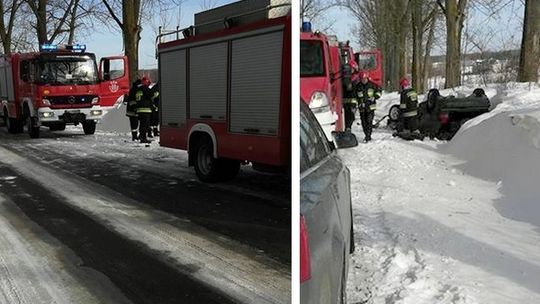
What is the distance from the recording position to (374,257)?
2.90 m

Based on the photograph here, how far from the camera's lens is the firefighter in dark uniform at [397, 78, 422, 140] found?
7918mm

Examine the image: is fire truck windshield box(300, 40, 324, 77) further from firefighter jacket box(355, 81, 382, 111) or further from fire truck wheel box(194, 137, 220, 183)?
firefighter jacket box(355, 81, 382, 111)

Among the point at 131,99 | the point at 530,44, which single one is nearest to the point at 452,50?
the point at 530,44

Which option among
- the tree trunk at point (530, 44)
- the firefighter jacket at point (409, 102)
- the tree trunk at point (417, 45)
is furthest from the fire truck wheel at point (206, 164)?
the tree trunk at point (530, 44)

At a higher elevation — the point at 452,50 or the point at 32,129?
the point at 452,50

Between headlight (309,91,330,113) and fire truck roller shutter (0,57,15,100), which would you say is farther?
fire truck roller shutter (0,57,15,100)

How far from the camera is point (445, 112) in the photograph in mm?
8156

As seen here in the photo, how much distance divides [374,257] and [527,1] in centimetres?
780

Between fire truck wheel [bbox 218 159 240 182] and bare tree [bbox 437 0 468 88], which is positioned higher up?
bare tree [bbox 437 0 468 88]

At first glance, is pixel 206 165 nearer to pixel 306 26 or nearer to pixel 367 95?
pixel 306 26

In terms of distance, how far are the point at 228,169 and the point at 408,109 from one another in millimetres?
7092

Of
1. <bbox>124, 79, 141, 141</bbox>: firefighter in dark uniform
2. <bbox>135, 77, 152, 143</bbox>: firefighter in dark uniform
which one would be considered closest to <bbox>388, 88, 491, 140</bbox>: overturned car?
<bbox>124, 79, 141, 141</bbox>: firefighter in dark uniform

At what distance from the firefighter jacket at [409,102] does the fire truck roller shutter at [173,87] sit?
6.84 metres

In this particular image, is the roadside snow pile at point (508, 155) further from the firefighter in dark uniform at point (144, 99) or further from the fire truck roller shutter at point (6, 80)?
the fire truck roller shutter at point (6, 80)
